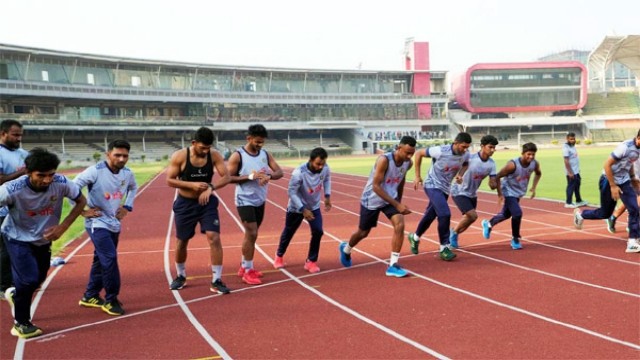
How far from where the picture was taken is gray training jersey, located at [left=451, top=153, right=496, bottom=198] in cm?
803

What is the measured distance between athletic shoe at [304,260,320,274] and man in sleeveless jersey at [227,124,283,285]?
2.26ft

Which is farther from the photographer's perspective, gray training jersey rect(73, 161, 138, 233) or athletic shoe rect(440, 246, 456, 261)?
athletic shoe rect(440, 246, 456, 261)

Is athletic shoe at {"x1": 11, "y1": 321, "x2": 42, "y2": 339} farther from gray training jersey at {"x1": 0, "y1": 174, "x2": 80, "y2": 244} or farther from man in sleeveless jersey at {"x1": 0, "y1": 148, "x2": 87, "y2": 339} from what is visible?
gray training jersey at {"x1": 0, "y1": 174, "x2": 80, "y2": 244}

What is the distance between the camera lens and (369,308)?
5.24 metres

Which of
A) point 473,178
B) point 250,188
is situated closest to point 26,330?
point 250,188

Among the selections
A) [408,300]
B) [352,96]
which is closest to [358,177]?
[408,300]

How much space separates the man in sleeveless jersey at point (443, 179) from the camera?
743 centimetres

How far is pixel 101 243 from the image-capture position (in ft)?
17.4

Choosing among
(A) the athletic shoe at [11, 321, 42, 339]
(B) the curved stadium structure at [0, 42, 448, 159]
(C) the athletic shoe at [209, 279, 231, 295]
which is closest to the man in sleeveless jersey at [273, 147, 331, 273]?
(C) the athletic shoe at [209, 279, 231, 295]

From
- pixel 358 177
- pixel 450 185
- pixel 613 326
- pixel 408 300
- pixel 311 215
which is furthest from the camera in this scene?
pixel 358 177

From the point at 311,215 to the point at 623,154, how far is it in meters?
4.34

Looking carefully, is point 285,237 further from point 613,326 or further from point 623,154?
point 623,154

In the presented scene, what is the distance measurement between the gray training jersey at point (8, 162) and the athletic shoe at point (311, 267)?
11.6ft

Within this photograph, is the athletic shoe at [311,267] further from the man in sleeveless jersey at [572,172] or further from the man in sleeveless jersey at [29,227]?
the man in sleeveless jersey at [572,172]
